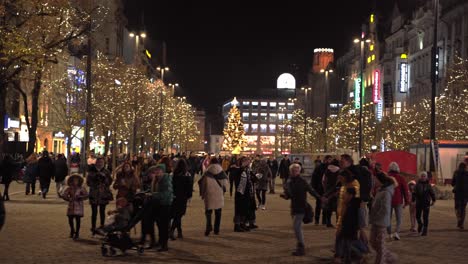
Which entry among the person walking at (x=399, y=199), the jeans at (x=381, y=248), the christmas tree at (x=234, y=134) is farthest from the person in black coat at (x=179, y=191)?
the christmas tree at (x=234, y=134)

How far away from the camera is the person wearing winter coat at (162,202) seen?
49.5 feet

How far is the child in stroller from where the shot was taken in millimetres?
14211

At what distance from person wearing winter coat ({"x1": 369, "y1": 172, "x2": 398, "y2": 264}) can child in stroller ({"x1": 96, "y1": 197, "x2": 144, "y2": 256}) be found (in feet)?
13.4

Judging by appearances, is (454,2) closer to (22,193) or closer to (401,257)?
(22,193)

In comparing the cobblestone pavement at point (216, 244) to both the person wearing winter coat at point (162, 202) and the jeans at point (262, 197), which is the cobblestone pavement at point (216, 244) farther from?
the jeans at point (262, 197)

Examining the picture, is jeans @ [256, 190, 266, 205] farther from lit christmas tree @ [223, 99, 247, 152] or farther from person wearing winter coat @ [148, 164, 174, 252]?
lit christmas tree @ [223, 99, 247, 152]

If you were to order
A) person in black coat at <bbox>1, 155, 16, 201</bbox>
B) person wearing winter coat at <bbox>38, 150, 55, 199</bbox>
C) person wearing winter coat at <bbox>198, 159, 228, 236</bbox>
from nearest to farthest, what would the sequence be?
person wearing winter coat at <bbox>198, 159, 228, 236</bbox>
person in black coat at <bbox>1, 155, 16, 201</bbox>
person wearing winter coat at <bbox>38, 150, 55, 199</bbox>

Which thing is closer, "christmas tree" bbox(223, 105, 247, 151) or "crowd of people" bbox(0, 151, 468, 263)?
"crowd of people" bbox(0, 151, 468, 263)

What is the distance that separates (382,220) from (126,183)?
550cm

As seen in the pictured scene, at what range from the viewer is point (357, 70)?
423 feet

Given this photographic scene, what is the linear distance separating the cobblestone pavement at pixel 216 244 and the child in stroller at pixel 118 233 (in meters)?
0.18

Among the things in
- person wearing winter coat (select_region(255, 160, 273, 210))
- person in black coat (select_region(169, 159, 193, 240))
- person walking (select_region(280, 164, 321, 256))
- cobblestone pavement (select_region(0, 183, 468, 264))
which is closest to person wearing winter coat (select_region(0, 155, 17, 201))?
cobblestone pavement (select_region(0, 183, 468, 264))

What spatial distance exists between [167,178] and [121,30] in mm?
95714

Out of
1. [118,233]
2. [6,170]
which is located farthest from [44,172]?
[118,233]
